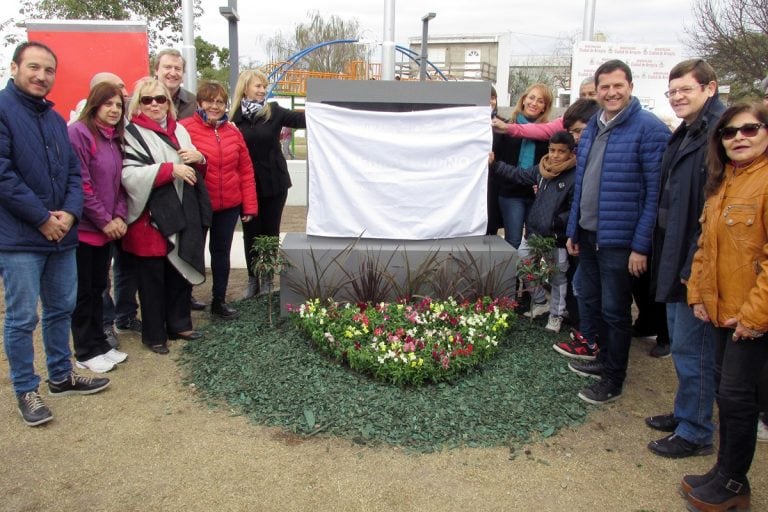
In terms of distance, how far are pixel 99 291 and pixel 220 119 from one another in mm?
1483

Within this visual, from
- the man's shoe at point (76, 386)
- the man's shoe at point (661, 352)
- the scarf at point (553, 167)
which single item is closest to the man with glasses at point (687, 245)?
the scarf at point (553, 167)

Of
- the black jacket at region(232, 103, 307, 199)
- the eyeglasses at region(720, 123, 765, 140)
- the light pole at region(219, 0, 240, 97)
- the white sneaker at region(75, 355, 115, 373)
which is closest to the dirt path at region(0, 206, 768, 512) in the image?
the white sneaker at region(75, 355, 115, 373)

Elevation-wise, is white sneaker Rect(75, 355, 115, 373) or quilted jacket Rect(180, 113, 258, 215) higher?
Answer: quilted jacket Rect(180, 113, 258, 215)

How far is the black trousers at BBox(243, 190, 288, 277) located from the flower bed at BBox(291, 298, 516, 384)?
98 cm

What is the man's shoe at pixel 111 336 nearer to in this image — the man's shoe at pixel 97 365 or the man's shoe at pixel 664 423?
the man's shoe at pixel 97 365

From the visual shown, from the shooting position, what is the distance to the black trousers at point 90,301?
3.84m

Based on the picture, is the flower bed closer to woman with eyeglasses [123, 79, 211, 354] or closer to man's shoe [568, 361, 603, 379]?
man's shoe [568, 361, 603, 379]

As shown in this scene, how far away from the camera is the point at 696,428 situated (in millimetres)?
3088

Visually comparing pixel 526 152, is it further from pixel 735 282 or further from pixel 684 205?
pixel 735 282

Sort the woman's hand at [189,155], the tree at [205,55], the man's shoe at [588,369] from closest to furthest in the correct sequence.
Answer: the man's shoe at [588,369], the woman's hand at [189,155], the tree at [205,55]

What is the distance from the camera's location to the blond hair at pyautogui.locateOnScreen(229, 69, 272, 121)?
4676mm

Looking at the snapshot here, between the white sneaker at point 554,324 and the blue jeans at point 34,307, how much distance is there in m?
3.27

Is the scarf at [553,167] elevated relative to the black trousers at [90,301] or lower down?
elevated

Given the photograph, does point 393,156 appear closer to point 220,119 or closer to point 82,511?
point 220,119
